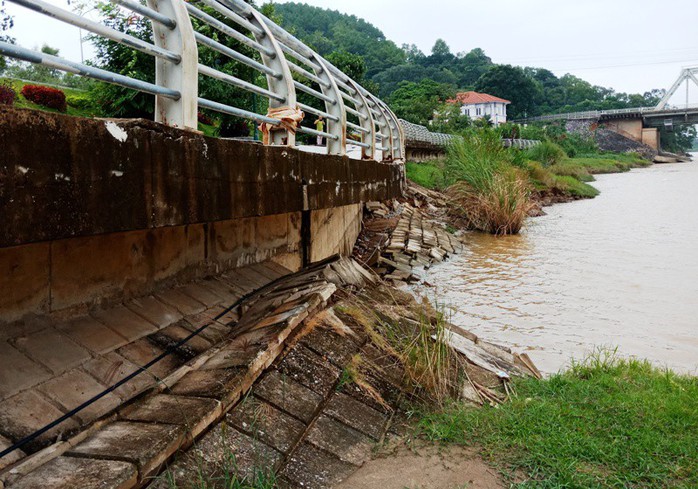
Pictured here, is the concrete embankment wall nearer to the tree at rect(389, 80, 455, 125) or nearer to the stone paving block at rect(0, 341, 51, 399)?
the stone paving block at rect(0, 341, 51, 399)

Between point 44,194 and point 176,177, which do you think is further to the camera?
point 176,177

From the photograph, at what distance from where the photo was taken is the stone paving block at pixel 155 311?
2895 mm

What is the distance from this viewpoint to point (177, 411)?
2.07 meters

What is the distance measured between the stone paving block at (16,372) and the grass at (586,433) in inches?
65.4

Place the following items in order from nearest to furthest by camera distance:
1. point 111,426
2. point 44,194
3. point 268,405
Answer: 1. point 44,194
2. point 111,426
3. point 268,405

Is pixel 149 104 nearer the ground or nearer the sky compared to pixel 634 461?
nearer the sky

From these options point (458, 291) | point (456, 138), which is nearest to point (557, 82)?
point (456, 138)

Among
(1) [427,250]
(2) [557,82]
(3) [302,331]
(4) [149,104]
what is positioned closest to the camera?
(3) [302,331]

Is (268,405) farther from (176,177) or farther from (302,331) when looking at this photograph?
(176,177)

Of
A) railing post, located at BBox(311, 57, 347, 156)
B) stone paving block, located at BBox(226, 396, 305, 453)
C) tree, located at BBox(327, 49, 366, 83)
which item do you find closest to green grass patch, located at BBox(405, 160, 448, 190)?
tree, located at BBox(327, 49, 366, 83)

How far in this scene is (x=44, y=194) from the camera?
185 centimetres

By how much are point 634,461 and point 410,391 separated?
3.44 ft

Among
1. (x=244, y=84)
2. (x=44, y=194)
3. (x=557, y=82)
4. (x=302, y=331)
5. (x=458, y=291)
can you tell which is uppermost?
(x=557, y=82)

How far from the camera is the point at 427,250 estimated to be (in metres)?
9.73
